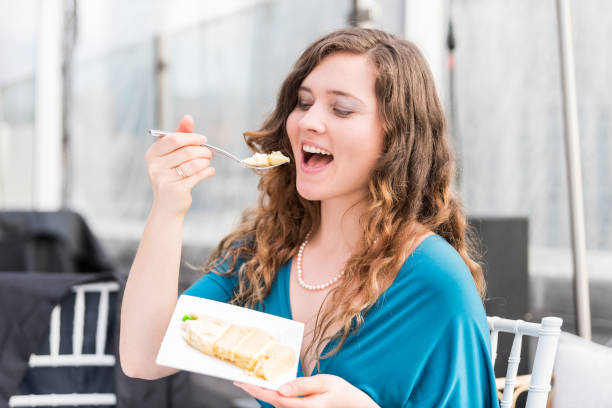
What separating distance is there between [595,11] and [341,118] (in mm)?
1657

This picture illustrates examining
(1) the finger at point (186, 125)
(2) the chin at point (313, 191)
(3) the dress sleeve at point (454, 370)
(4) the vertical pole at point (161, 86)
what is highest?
(4) the vertical pole at point (161, 86)

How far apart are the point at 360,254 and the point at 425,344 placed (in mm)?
252

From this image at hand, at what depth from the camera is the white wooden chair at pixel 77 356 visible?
1.65 metres

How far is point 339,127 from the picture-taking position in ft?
3.87

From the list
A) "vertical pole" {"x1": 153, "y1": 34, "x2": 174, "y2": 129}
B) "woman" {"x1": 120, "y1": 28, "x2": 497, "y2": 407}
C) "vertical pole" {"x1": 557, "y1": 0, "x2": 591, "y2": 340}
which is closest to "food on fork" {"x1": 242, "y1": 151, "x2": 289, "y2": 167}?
"woman" {"x1": 120, "y1": 28, "x2": 497, "y2": 407}

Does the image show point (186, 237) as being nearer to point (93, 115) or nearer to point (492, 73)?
point (93, 115)

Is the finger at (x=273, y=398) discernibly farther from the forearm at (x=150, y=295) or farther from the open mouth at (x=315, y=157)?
the open mouth at (x=315, y=157)

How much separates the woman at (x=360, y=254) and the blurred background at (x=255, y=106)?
618mm

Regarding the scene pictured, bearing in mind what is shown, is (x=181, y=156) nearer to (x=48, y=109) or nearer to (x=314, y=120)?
(x=314, y=120)

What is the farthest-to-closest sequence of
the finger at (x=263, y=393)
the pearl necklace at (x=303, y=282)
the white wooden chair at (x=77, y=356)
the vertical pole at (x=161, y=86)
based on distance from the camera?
the vertical pole at (x=161, y=86) < the white wooden chair at (x=77, y=356) < the pearl necklace at (x=303, y=282) < the finger at (x=263, y=393)

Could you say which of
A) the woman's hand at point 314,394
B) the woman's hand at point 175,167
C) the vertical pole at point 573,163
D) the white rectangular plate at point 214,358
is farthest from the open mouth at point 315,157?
the vertical pole at point 573,163

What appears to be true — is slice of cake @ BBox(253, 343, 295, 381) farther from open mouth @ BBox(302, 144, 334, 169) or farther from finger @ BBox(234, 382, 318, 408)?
open mouth @ BBox(302, 144, 334, 169)

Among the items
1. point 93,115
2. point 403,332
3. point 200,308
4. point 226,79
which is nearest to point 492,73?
point 226,79

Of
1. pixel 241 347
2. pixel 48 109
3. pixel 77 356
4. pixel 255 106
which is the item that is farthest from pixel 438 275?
pixel 48 109
